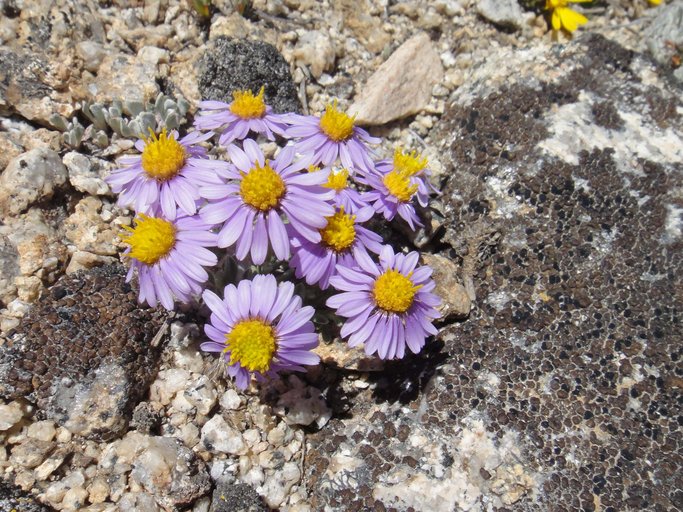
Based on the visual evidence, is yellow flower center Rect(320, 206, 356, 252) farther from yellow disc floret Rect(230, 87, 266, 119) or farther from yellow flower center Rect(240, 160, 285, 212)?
yellow disc floret Rect(230, 87, 266, 119)

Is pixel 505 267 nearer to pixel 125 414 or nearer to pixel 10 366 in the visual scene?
pixel 125 414

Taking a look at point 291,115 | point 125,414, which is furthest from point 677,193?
point 125,414

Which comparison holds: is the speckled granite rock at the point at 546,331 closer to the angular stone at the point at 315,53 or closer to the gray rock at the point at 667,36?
the gray rock at the point at 667,36

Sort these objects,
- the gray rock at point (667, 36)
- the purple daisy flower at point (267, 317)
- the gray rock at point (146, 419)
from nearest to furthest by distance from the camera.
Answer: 1. the purple daisy flower at point (267, 317)
2. the gray rock at point (146, 419)
3. the gray rock at point (667, 36)

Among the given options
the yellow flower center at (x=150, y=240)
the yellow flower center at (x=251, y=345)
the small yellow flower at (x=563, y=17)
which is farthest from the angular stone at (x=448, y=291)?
the small yellow flower at (x=563, y=17)

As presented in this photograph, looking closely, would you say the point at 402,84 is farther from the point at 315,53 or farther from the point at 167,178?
the point at 167,178

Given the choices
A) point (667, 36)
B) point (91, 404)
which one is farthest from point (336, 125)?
point (667, 36)

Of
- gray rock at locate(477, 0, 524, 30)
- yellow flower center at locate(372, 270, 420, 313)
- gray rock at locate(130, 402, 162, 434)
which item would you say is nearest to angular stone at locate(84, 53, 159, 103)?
gray rock at locate(130, 402, 162, 434)
